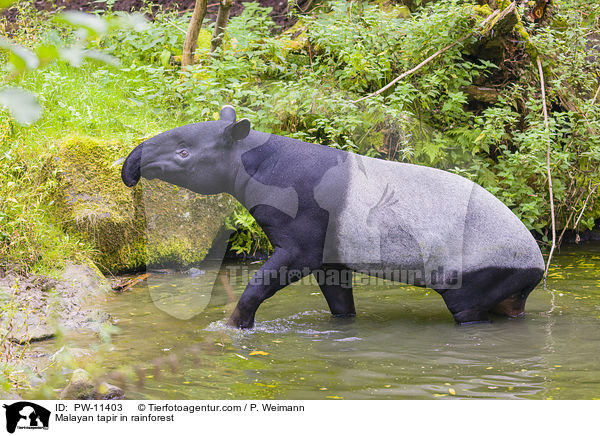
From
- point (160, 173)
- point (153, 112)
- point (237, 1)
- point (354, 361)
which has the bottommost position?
point (354, 361)

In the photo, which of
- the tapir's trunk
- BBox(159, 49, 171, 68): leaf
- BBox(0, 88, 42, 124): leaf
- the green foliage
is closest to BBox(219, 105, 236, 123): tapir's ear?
the tapir's trunk

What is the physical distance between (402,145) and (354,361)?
490 cm

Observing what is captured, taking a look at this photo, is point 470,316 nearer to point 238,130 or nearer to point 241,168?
point 241,168

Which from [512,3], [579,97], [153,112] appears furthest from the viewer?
[579,97]

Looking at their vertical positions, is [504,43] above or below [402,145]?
above

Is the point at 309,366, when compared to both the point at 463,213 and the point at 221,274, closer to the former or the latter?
the point at 463,213

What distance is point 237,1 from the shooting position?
14.6 meters

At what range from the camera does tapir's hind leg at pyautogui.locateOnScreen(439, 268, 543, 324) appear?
16.7ft

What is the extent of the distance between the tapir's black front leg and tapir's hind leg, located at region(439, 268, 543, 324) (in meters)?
1.31

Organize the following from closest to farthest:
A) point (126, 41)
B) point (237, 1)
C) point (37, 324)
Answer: point (37, 324), point (126, 41), point (237, 1)

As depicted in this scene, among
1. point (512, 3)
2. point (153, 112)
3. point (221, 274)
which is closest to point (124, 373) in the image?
point (221, 274)

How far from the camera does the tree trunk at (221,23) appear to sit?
9533mm

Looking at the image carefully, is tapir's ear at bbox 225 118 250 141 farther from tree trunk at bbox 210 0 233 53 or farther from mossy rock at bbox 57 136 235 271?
tree trunk at bbox 210 0 233 53

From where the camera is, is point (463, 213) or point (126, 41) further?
point (126, 41)
